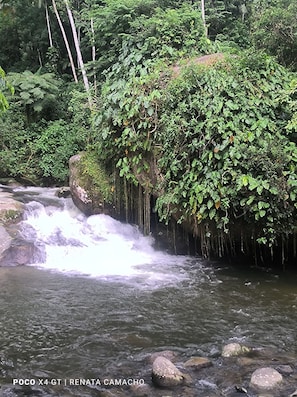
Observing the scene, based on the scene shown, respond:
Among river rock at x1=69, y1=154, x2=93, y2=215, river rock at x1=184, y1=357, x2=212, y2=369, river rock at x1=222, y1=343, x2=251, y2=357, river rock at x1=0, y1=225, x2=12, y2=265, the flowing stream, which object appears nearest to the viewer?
the flowing stream

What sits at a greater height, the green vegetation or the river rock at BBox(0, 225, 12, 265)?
the green vegetation

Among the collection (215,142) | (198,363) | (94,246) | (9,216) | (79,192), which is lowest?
(198,363)

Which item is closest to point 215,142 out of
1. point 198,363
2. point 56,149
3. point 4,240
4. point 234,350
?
point 234,350

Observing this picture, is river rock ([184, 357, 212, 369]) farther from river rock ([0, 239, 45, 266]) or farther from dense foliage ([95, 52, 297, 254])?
river rock ([0, 239, 45, 266])

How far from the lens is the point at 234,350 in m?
5.05

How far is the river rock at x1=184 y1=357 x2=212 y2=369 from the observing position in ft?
15.6

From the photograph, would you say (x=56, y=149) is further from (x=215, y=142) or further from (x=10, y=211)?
(x=215, y=142)

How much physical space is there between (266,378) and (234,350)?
706 mm

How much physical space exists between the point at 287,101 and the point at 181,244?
3.81m

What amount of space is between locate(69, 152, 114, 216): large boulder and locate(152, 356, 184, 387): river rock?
6.49 metres

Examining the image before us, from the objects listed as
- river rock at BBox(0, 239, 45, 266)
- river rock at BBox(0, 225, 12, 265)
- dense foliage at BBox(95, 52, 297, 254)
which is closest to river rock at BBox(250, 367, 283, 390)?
dense foliage at BBox(95, 52, 297, 254)

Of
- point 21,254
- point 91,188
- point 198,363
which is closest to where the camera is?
point 198,363

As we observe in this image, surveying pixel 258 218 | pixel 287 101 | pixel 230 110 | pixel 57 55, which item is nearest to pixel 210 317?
pixel 258 218

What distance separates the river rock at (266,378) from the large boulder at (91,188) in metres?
6.84
